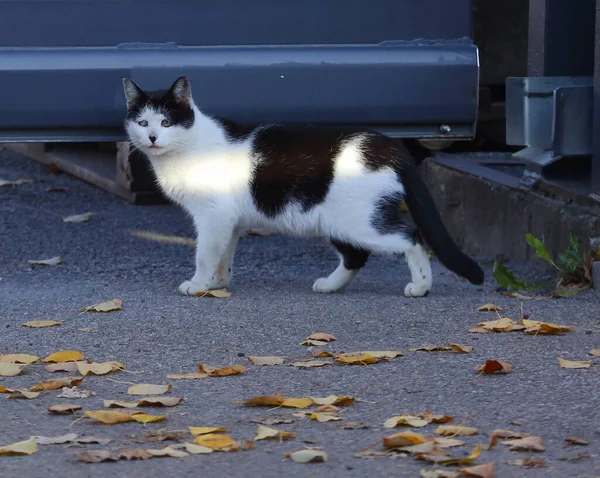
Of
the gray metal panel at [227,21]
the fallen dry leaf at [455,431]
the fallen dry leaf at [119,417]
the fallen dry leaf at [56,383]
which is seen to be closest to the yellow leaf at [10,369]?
the fallen dry leaf at [56,383]

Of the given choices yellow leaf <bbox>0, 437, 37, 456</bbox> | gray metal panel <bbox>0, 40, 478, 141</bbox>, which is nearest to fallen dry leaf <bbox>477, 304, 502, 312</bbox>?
gray metal panel <bbox>0, 40, 478, 141</bbox>

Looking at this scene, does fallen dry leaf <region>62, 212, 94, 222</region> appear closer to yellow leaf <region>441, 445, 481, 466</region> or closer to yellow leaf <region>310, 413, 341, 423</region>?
yellow leaf <region>310, 413, 341, 423</region>

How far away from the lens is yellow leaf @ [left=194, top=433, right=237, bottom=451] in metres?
3.05

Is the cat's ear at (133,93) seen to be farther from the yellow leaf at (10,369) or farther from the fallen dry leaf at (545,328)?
the fallen dry leaf at (545,328)

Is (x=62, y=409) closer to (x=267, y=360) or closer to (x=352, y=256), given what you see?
(x=267, y=360)

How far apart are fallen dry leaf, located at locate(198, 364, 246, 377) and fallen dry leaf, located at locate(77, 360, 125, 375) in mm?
303

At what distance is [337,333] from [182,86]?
159 cm

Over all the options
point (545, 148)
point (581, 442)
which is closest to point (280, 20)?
point (545, 148)

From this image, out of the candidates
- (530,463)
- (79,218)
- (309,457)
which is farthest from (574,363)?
(79,218)

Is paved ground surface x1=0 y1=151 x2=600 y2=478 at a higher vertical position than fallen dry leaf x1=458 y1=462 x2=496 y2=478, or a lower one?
lower

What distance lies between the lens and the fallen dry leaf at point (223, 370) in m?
3.80

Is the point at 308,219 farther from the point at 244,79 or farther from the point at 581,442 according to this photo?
the point at 581,442

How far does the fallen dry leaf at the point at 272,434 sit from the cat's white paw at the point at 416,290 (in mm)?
2090

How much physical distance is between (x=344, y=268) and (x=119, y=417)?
7.31 feet
